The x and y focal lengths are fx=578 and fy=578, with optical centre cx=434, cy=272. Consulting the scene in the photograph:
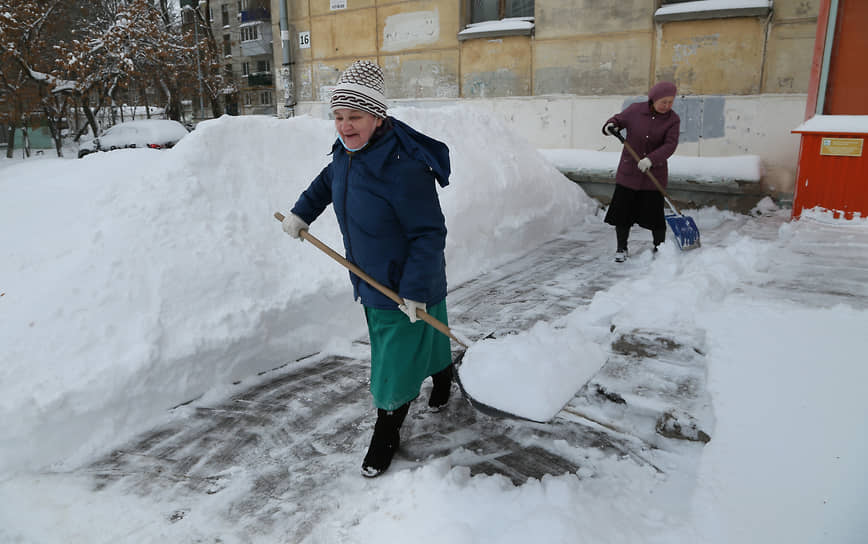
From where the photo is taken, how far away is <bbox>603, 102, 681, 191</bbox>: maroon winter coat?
5.17m

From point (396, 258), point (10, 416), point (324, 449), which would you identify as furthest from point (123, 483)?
point (396, 258)

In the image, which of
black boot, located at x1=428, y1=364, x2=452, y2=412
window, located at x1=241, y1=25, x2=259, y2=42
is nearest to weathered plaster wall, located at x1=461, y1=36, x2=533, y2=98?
black boot, located at x1=428, y1=364, x2=452, y2=412

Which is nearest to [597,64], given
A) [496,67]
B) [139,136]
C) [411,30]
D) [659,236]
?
[496,67]

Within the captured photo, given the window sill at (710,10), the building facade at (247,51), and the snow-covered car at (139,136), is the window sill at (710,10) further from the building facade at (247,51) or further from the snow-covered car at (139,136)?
the building facade at (247,51)

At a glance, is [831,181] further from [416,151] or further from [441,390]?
[416,151]

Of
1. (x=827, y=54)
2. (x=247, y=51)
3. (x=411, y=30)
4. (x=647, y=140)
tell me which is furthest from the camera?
(x=247, y=51)

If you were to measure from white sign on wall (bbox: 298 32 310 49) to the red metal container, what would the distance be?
10.2 m

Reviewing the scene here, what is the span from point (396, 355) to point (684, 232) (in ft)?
13.1

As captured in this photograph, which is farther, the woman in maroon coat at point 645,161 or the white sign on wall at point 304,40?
the white sign on wall at point 304,40

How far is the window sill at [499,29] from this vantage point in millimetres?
→ 9510

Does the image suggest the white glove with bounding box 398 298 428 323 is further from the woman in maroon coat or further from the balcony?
the balcony

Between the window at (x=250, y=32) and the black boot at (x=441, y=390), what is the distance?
34.4m

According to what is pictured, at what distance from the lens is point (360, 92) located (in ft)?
7.30

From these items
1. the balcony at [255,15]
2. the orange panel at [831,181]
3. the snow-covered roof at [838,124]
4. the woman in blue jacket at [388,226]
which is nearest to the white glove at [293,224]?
the woman in blue jacket at [388,226]
